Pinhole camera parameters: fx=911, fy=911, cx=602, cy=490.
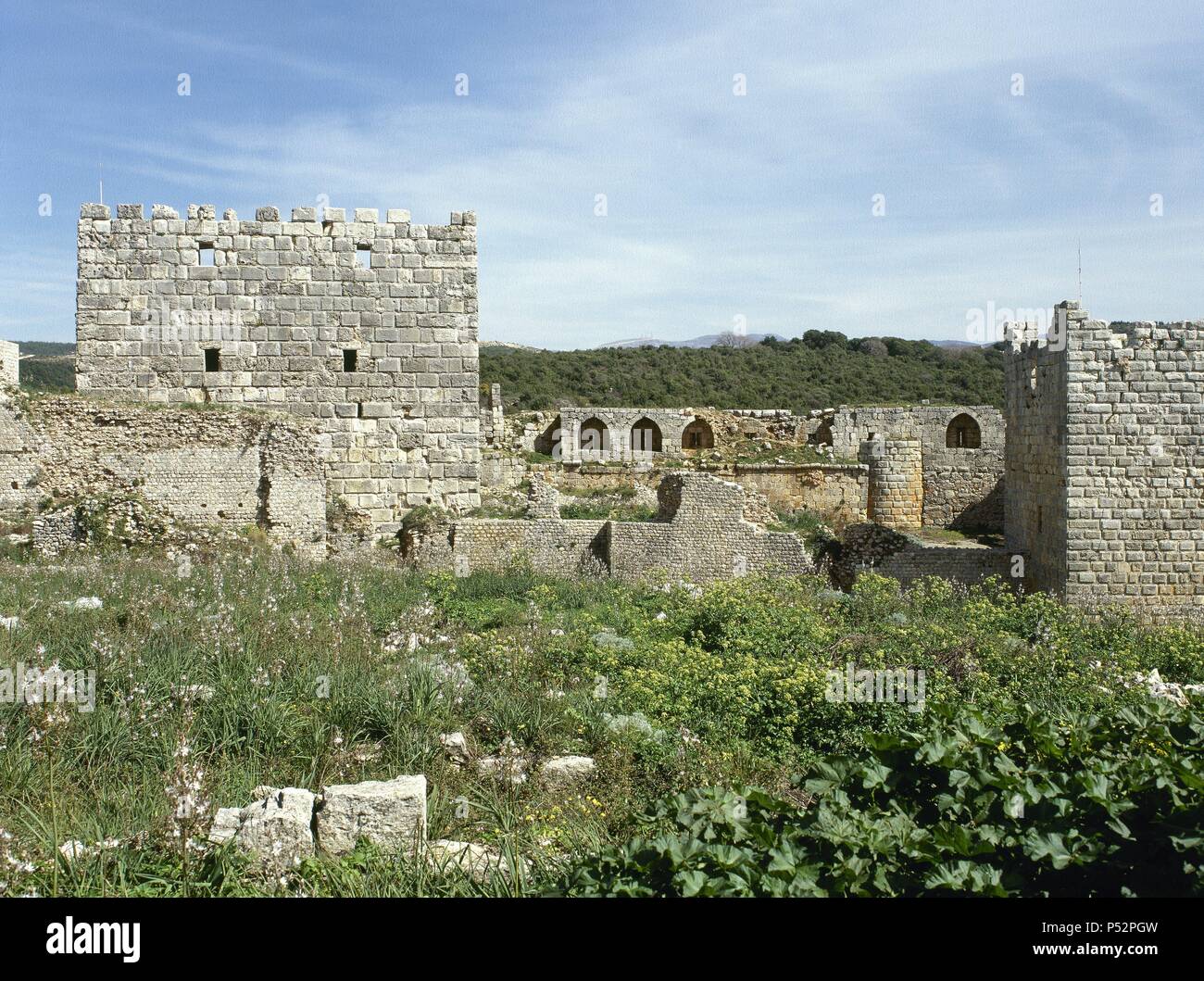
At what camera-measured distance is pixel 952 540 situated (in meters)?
20.6

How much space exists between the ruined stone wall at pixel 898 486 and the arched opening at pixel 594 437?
10.5 meters

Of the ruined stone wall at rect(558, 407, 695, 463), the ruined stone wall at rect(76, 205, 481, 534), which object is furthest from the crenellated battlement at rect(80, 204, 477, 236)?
the ruined stone wall at rect(558, 407, 695, 463)

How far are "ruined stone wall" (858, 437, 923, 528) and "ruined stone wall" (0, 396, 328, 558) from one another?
47.6 feet

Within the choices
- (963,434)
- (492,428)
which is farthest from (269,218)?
(963,434)

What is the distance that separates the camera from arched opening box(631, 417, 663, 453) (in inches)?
1212

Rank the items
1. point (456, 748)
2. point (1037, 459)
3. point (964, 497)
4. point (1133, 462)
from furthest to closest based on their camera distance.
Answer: point (964, 497), point (1037, 459), point (1133, 462), point (456, 748)

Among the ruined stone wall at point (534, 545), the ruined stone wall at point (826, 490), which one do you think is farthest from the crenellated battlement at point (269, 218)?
the ruined stone wall at point (826, 490)

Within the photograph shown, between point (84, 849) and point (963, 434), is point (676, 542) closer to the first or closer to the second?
point (84, 849)

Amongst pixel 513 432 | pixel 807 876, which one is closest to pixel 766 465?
pixel 513 432

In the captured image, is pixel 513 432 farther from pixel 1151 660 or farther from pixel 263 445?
pixel 1151 660

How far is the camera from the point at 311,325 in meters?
12.9

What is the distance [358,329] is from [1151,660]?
1047 centimetres

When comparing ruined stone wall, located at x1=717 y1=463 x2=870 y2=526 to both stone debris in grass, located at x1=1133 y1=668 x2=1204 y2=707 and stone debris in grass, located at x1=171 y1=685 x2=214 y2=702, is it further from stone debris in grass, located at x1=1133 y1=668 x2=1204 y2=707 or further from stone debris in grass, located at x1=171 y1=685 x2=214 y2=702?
stone debris in grass, located at x1=171 y1=685 x2=214 y2=702

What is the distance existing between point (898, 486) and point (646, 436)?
10.5 m
